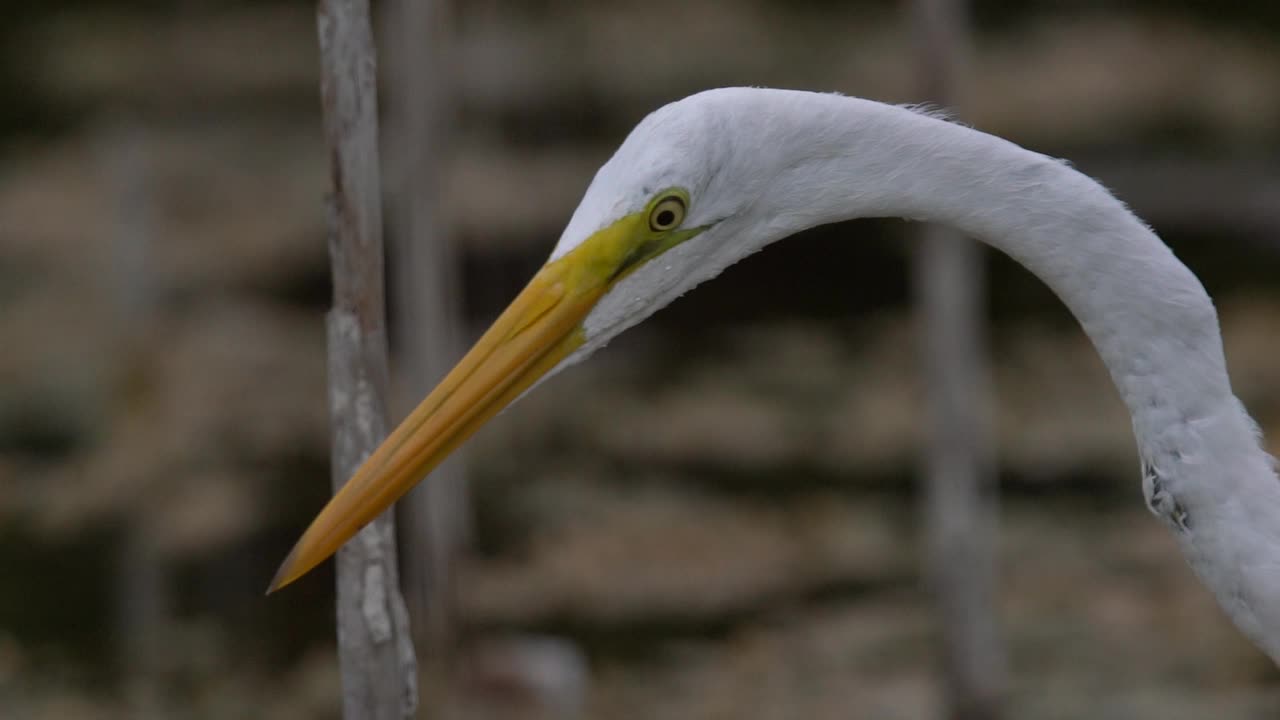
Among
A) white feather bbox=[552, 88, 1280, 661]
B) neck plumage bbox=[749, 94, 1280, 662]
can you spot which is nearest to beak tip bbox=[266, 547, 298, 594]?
white feather bbox=[552, 88, 1280, 661]

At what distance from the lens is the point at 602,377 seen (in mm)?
10805

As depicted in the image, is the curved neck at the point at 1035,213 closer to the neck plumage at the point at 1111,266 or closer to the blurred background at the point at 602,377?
the neck plumage at the point at 1111,266

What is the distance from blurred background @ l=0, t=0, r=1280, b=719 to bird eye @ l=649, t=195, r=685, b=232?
539 cm

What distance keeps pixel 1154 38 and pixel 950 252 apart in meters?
6.48

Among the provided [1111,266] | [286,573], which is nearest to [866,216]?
[1111,266]

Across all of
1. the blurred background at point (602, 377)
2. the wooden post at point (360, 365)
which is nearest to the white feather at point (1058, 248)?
the wooden post at point (360, 365)

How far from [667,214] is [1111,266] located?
62 cm

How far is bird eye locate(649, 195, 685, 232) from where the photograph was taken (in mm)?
1940

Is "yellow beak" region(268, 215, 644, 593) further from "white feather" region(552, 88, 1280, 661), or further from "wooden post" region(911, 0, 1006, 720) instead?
"wooden post" region(911, 0, 1006, 720)

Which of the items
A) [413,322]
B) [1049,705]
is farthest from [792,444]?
[413,322]

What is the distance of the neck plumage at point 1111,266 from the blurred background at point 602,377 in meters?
5.31

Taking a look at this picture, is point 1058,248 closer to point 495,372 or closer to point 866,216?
point 866,216

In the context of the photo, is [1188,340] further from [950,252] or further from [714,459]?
[714,459]

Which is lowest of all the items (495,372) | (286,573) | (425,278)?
(286,573)
